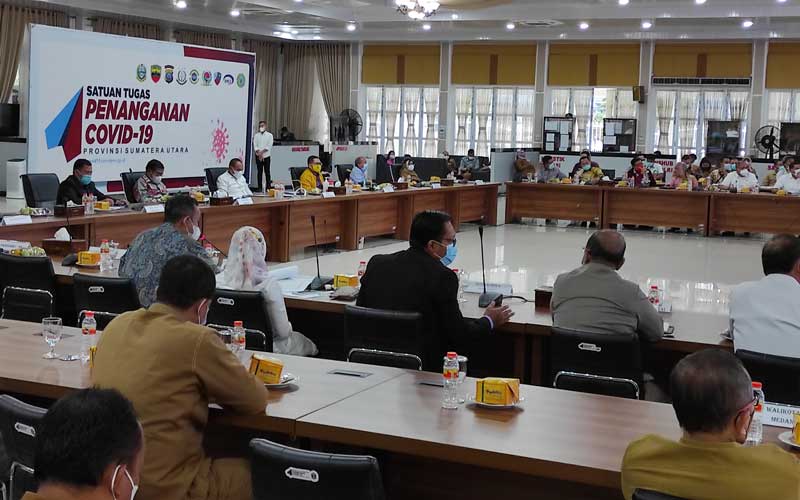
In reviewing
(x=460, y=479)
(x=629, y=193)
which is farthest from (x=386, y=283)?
(x=629, y=193)

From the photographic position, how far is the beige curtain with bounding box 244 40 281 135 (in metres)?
21.1

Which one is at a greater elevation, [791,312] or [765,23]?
[765,23]

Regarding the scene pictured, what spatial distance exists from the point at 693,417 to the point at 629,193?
494 inches

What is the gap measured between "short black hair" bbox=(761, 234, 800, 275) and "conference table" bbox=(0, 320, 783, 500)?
118 cm

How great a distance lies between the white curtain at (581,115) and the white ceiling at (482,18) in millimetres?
1349

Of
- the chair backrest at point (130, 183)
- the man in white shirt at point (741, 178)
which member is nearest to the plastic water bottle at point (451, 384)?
the chair backrest at point (130, 183)

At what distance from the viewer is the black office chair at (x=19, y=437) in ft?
8.04

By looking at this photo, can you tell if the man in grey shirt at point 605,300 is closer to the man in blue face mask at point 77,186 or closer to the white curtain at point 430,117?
the man in blue face mask at point 77,186

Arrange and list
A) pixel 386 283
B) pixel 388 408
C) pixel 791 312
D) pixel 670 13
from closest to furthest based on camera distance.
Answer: pixel 388 408 < pixel 791 312 < pixel 386 283 < pixel 670 13

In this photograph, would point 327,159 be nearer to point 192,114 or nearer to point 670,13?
point 192,114

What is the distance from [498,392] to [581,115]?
17870 millimetres

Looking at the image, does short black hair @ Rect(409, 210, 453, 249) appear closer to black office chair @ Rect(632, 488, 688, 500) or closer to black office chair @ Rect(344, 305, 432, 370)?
black office chair @ Rect(344, 305, 432, 370)

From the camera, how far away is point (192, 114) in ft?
49.5

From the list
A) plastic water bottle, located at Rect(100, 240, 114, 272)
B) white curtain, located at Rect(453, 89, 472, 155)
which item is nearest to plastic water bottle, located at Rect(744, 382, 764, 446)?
plastic water bottle, located at Rect(100, 240, 114, 272)
